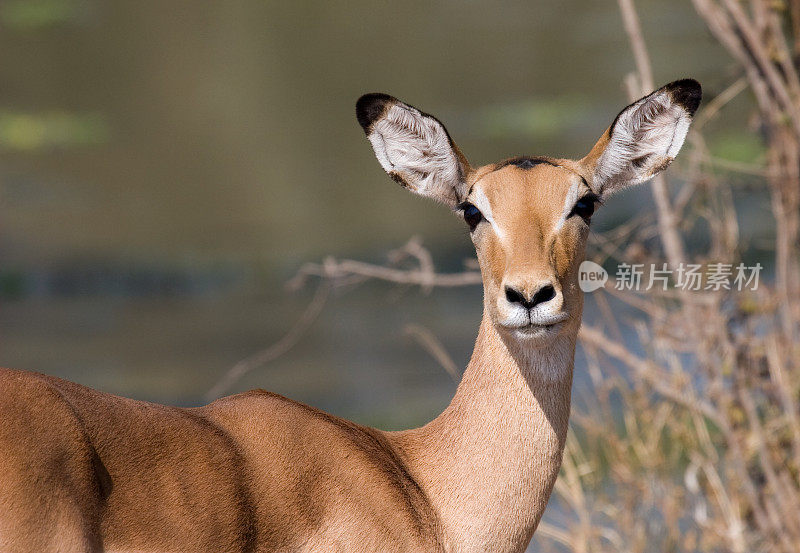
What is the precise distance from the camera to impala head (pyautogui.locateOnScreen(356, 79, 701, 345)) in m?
3.77

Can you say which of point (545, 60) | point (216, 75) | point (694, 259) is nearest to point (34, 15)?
point (216, 75)

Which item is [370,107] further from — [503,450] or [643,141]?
[503,450]

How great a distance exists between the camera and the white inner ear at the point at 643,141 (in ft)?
14.3

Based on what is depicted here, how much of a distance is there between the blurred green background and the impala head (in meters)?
6.45

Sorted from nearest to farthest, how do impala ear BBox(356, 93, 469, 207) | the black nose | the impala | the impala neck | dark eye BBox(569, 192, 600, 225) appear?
the impala, the black nose, the impala neck, dark eye BBox(569, 192, 600, 225), impala ear BBox(356, 93, 469, 207)

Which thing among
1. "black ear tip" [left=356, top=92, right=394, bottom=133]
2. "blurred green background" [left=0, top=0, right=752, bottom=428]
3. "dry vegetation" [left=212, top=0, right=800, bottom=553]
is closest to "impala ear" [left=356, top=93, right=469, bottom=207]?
"black ear tip" [left=356, top=92, right=394, bottom=133]

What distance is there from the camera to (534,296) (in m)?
3.71

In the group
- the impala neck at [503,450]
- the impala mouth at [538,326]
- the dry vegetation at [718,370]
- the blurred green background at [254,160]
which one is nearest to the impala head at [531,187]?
the impala mouth at [538,326]

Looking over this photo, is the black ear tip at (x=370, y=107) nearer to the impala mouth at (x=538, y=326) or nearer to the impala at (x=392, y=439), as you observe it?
the impala at (x=392, y=439)

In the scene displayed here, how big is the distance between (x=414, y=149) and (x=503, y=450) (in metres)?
1.19

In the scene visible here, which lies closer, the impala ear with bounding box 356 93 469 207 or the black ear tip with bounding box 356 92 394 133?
the black ear tip with bounding box 356 92 394 133

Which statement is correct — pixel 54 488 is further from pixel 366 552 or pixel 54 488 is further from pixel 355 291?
pixel 355 291

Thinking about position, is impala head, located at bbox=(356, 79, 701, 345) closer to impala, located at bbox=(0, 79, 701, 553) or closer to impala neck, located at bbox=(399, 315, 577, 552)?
impala, located at bbox=(0, 79, 701, 553)

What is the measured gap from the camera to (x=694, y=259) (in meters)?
6.80
